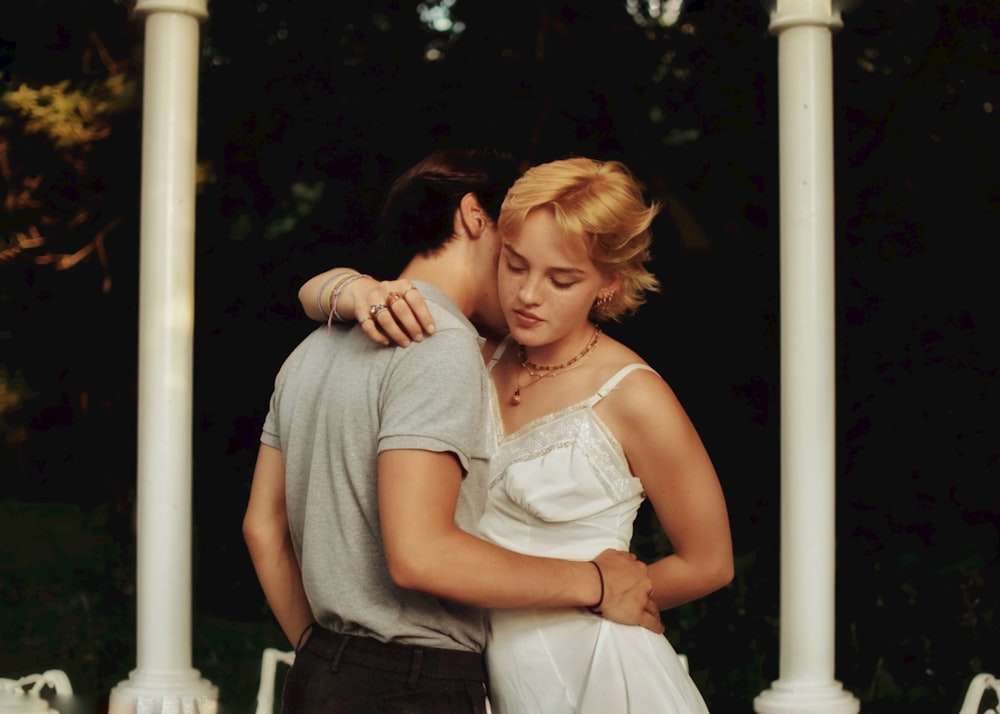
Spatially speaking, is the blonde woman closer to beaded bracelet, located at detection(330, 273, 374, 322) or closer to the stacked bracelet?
the stacked bracelet

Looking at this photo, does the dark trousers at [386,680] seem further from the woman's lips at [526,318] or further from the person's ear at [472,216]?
the person's ear at [472,216]

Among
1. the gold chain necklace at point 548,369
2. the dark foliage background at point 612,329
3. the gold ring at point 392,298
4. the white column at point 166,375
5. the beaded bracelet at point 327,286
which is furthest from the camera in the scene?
the dark foliage background at point 612,329

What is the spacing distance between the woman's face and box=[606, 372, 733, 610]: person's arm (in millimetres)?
171

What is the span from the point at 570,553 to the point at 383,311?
629 millimetres

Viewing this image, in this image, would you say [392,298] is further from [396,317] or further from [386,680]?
[386,680]

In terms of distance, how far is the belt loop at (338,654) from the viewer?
235 centimetres

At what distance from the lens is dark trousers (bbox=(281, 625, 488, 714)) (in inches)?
91.5

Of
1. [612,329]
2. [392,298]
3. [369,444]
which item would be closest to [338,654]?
[369,444]

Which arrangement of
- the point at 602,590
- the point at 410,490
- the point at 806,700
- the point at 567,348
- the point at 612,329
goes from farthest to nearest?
the point at 612,329 < the point at 806,700 < the point at 567,348 < the point at 602,590 < the point at 410,490

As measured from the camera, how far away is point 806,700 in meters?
3.86

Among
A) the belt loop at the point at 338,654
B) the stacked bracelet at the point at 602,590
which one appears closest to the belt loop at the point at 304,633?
the belt loop at the point at 338,654

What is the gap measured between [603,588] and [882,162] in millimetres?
4013

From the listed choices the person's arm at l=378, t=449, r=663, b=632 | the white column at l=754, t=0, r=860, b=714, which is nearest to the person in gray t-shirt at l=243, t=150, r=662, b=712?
the person's arm at l=378, t=449, r=663, b=632

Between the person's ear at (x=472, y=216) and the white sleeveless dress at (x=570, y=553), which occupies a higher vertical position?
the person's ear at (x=472, y=216)
